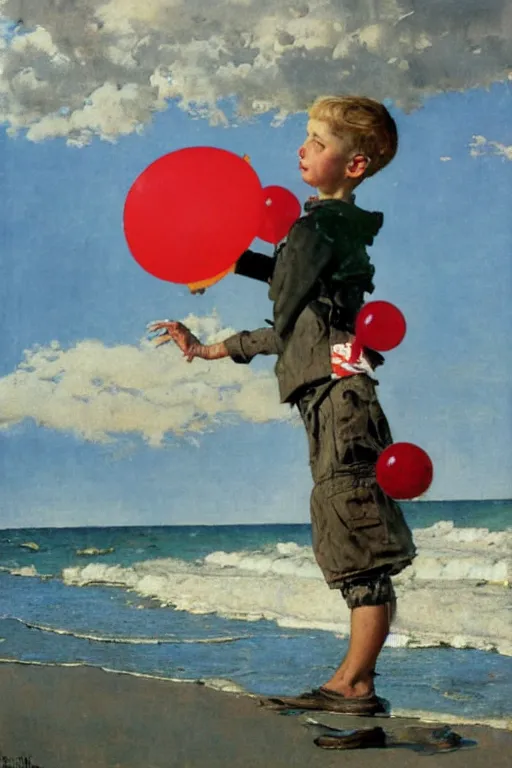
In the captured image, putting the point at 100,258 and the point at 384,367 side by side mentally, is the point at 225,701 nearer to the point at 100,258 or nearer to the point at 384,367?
the point at 384,367

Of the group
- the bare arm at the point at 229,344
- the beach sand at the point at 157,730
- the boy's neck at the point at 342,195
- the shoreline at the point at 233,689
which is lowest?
the beach sand at the point at 157,730

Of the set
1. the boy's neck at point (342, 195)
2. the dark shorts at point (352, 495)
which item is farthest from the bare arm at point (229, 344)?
the boy's neck at point (342, 195)

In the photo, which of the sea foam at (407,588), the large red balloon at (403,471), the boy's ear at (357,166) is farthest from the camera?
the boy's ear at (357,166)

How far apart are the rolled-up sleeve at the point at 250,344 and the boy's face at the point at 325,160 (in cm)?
38

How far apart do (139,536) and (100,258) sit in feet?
2.47

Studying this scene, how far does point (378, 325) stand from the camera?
7.45 ft

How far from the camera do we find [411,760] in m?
2.16

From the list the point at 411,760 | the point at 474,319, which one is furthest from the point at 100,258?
the point at 411,760

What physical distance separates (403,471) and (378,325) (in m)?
0.35

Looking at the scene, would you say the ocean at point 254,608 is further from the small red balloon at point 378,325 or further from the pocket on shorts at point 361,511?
the small red balloon at point 378,325

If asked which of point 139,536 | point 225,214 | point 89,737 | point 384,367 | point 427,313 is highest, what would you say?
point 225,214

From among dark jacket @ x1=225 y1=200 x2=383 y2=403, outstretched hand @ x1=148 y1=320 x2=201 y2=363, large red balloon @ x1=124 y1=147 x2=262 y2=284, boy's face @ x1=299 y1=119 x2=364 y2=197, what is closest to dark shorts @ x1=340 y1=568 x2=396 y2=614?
dark jacket @ x1=225 y1=200 x2=383 y2=403

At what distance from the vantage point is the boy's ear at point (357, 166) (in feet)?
7.86

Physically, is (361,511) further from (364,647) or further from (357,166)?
(357,166)
